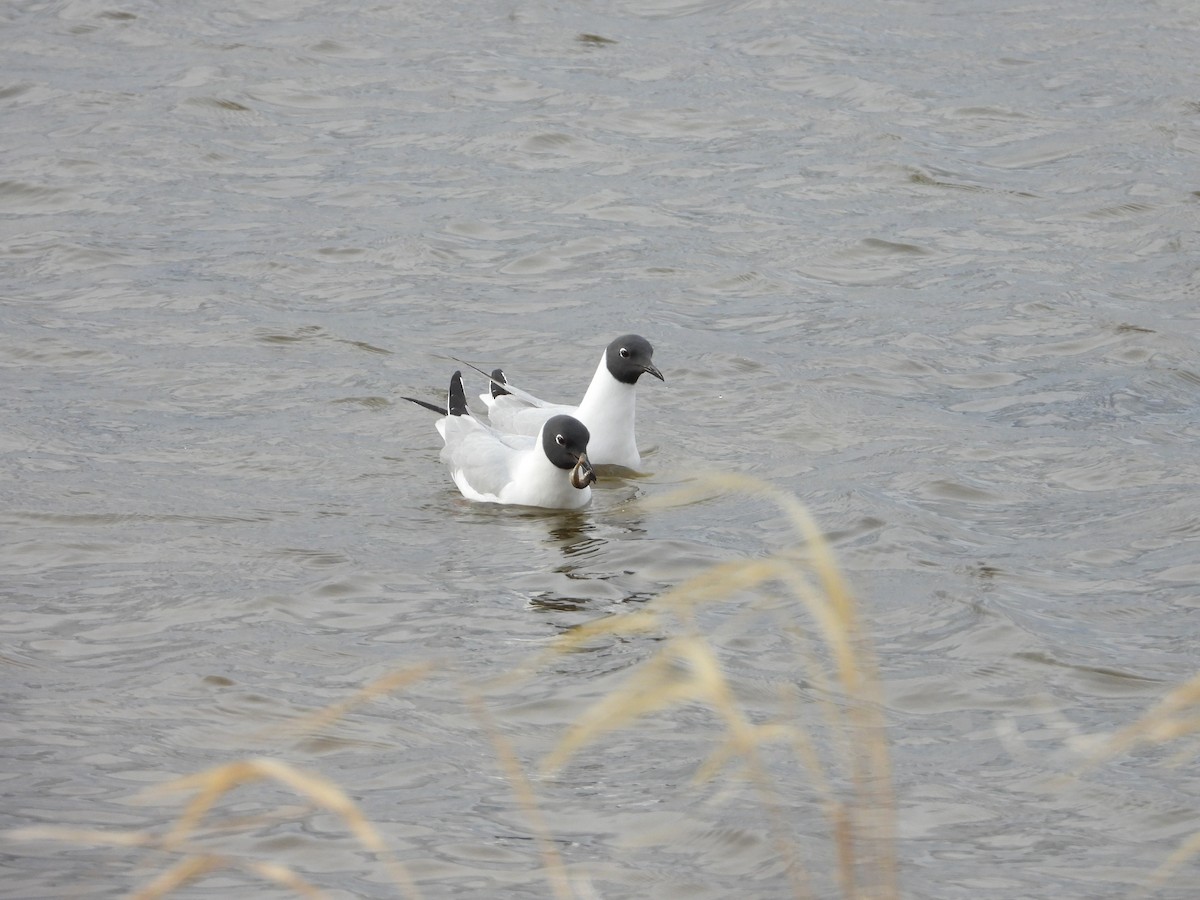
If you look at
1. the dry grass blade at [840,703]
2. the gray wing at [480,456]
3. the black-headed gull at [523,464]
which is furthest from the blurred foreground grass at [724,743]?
the gray wing at [480,456]

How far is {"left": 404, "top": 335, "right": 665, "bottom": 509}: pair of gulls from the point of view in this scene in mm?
9867

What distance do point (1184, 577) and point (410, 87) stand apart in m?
12.1

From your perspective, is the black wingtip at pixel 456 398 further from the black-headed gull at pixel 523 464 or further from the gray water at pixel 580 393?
the gray water at pixel 580 393

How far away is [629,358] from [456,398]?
1207mm

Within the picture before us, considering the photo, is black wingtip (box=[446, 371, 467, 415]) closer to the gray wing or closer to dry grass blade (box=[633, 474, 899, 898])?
the gray wing

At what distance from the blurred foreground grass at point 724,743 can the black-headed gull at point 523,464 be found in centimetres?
77

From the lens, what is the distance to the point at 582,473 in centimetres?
974

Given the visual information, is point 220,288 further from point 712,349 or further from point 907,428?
point 907,428

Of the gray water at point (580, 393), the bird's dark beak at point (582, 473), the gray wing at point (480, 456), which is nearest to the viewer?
the gray water at point (580, 393)

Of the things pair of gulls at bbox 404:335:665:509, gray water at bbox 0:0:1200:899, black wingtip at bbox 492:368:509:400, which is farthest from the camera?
black wingtip at bbox 492:368:509:400

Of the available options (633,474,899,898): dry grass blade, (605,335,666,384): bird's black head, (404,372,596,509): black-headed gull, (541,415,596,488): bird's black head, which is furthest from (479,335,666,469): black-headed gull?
(633,474,899,898): dry grass blade

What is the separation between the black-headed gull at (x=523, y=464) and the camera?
9797 mm

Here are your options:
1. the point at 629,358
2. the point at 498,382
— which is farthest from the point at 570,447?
the point at 498,382

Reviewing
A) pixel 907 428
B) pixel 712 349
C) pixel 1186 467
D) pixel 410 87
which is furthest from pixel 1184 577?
pixel 410 87
